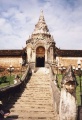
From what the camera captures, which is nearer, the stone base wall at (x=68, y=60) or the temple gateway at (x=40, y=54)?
the temple gateway at (x=40, y=54)

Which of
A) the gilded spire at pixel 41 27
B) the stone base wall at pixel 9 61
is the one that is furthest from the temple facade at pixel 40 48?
the stone base wall at pixel 9 61

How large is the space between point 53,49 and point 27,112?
2447 cm

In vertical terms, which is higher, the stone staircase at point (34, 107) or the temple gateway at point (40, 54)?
the temple gateway at point (40, 54)

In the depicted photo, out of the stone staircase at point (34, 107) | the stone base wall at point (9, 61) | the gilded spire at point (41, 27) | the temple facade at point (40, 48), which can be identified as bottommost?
the stone staircase at point (34, 107)

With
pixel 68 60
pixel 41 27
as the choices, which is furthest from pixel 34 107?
pixel 41 27

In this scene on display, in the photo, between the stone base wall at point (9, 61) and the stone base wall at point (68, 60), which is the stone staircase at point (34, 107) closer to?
Answer: the stone base wall at point (68, 60)

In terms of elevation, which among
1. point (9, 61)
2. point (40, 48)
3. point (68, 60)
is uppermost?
point (40, 48)

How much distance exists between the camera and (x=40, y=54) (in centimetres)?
3647

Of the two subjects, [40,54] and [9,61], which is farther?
[40,54]

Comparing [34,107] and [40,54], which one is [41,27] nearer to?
[40,54]

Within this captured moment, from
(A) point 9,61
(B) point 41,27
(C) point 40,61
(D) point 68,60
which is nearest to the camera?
(D) point 68,60

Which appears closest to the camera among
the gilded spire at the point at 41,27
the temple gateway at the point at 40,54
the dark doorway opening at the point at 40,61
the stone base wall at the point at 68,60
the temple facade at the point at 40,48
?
the temple facade at the point at 40,48

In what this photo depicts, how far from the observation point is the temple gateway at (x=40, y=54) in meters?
35.2

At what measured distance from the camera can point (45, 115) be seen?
11.2m
